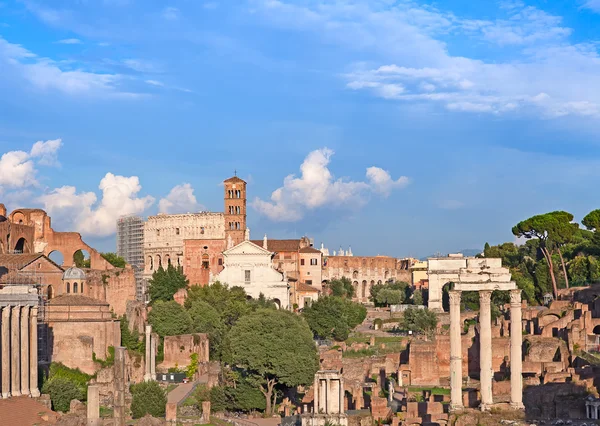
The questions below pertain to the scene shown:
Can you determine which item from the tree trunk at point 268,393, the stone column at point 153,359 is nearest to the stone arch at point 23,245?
the stone column at point 153,359

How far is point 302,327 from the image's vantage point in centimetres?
5934

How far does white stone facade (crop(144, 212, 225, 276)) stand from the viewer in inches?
3871

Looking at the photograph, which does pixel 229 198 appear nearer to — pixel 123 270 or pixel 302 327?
pixel 123 270

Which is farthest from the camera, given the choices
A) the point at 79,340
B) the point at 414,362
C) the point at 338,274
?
the point at 338,274

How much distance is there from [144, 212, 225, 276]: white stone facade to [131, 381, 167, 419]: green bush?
1869 inches

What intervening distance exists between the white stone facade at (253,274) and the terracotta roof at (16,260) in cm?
2664

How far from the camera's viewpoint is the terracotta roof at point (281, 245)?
106 metres

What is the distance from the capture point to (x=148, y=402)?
48656 mm

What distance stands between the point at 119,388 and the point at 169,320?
61.0 feet

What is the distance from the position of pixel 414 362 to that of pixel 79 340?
18.2 metres

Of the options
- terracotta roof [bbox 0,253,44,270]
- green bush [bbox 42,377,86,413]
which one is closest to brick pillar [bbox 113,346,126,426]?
green bush [bbox 42,377,86,413]

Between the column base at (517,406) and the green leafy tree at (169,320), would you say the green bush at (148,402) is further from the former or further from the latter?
the green leafy tree at (169,320)

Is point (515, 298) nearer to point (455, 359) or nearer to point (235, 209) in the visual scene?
point (455, 359)

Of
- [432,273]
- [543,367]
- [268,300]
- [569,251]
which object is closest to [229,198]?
[268,300]
